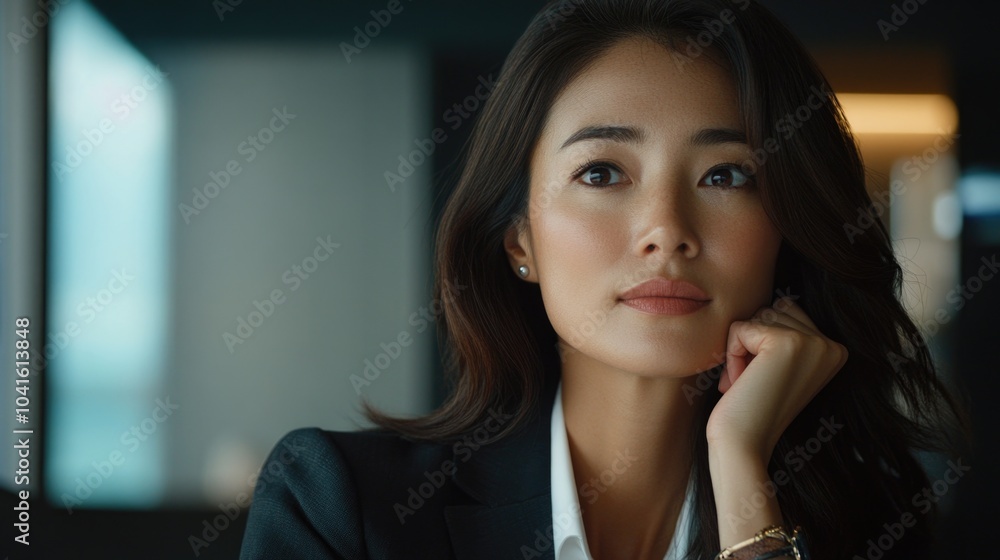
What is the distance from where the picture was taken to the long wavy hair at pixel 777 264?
1466mm

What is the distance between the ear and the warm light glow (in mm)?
1486

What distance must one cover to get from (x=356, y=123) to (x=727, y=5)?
143 centimetres

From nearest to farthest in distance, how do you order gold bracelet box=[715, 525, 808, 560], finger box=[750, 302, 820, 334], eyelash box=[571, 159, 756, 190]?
gold bracelet box=[715, 525, 808, 560]
eyelash box=[571, 159, 756, 190]
finger box=[750, 302, 820, 334]

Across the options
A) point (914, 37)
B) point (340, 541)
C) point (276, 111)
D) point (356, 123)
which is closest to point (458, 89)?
point (356, 123)

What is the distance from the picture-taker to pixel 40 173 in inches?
100

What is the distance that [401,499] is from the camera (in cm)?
145

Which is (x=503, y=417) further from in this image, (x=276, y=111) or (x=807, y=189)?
(x=276, y=111)

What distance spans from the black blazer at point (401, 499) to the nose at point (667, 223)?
0.47m
